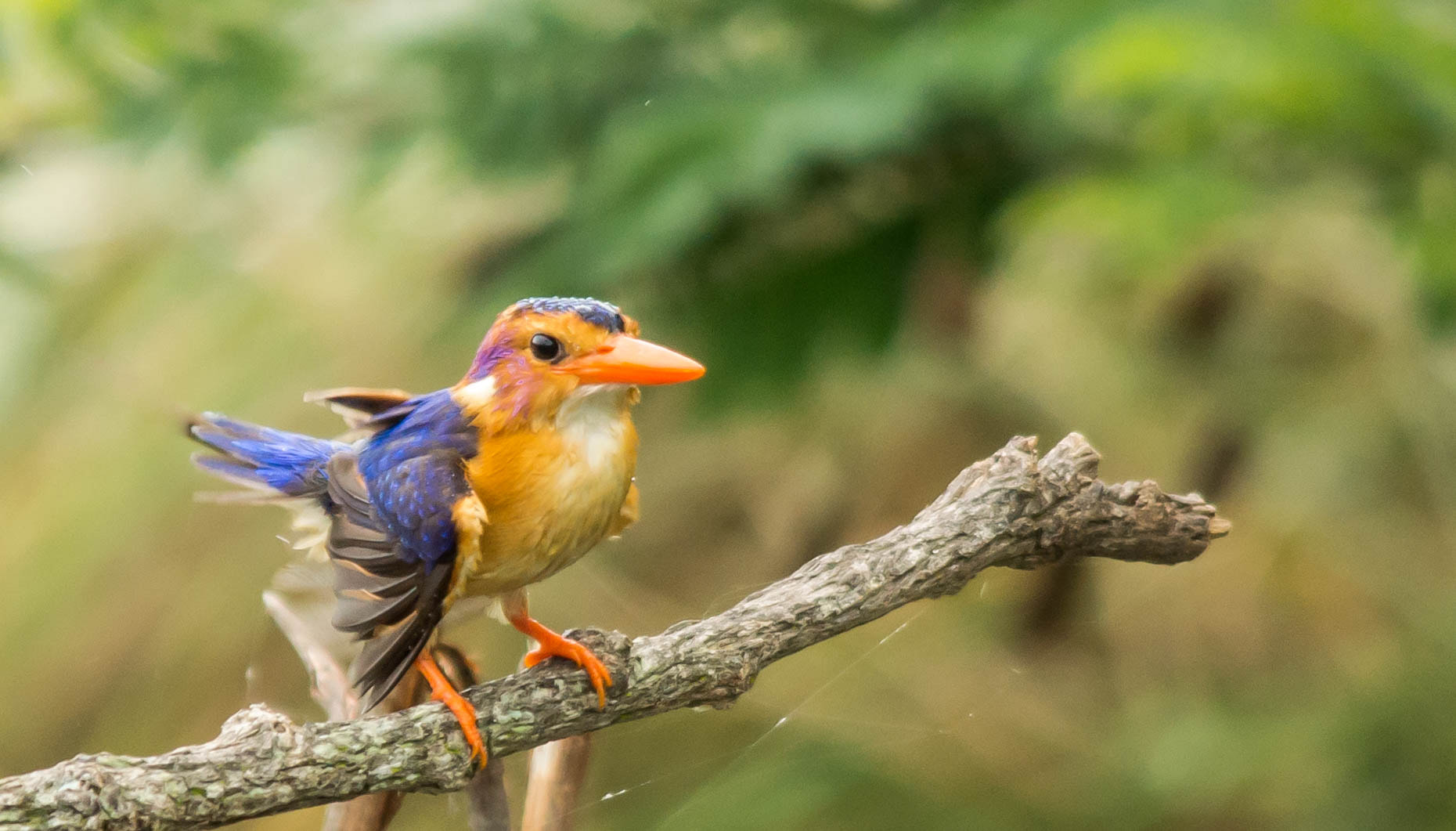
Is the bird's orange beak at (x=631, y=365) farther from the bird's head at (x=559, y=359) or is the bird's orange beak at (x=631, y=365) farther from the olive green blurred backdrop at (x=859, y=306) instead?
the olive green blurred backdrop at (x=859, y=306)

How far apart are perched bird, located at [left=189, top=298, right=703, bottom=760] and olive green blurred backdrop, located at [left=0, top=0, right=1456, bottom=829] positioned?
34 cm

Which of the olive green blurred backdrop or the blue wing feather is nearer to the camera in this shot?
the blue wing feather

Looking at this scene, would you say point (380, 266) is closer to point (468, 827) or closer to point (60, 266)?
point (60, 266)

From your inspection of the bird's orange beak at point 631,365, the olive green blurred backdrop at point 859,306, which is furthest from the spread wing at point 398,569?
the olive green blurred backdrop at point 859,306

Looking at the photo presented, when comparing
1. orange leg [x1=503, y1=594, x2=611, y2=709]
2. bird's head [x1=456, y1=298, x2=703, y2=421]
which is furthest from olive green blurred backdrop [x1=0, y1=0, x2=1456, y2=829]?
bird's head [x1=456, y1=298, x2=703, y2=421]

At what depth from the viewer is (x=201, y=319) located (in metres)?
2.04

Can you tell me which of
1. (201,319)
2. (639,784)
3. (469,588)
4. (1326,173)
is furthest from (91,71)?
(1326,173)

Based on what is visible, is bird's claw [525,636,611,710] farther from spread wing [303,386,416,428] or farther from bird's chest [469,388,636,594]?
spread wing [303,386,416,428]

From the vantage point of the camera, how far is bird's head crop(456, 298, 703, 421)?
2.52 ft

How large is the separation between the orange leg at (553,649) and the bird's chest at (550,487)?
52 millimetres

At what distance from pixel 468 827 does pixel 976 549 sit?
38cm

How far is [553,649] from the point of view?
0.85 m

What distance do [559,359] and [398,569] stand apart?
16 cm

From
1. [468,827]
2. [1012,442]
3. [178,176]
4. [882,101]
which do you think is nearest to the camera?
[468,827]
